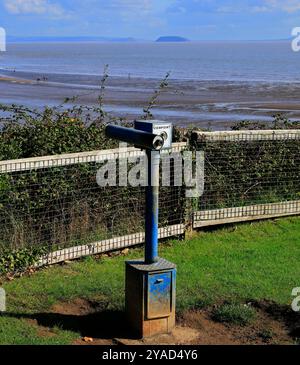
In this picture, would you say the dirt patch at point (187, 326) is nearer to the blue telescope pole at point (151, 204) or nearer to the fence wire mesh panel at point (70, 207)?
the blue telescope pole at point (151, 204)

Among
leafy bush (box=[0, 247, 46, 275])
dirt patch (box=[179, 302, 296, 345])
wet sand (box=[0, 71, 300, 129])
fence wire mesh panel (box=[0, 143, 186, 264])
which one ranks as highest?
wet sand (box=[0, 71, 300, 129])

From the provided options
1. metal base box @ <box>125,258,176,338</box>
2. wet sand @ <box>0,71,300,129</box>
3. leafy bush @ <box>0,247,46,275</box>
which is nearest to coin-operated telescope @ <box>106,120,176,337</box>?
metal base box @ <box>125,258,176,338</box>

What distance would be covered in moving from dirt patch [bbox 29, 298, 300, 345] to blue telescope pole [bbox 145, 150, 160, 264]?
682 mm

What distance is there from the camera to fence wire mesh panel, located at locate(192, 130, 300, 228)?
927 centimetres

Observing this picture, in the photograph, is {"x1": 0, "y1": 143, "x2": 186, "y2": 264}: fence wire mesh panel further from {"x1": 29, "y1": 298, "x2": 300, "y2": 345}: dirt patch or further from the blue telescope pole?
the blue telescope pole

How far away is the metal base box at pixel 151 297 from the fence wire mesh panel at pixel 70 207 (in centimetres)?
195

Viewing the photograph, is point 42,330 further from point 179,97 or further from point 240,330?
point 179,97

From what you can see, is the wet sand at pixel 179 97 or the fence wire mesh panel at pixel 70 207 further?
the wet sand at pixel 179 97

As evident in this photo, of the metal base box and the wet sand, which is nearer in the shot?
the metal base box

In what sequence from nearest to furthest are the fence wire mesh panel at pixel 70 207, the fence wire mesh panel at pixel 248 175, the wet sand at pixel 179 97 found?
the fence wire mesh panel at pixel 70 207 → the fence wire mesh panel at pixel 248 175 → the wet sand at pixel 179 97

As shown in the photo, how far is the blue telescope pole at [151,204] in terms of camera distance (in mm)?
5996

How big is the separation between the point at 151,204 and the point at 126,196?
2.52 meters

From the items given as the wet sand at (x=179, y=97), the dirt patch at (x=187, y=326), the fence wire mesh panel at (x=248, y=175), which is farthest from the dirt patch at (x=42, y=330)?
the wet sand at (x=179, y=97)

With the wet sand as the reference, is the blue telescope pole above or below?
below
